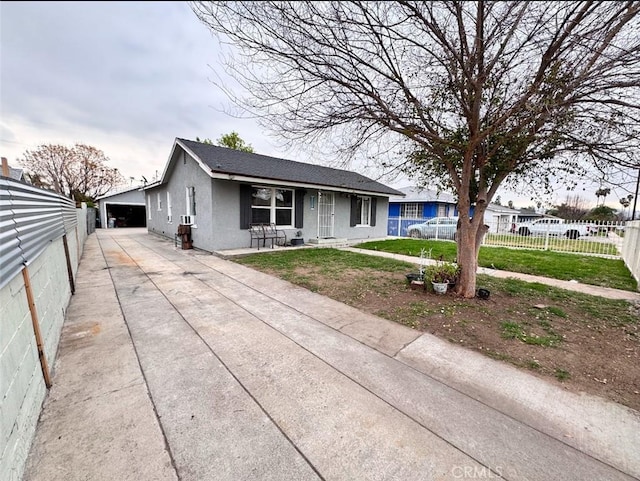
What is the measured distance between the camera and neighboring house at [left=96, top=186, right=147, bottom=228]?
2295cm

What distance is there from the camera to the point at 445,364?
287 cm

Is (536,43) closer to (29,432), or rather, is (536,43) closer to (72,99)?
(72,99)

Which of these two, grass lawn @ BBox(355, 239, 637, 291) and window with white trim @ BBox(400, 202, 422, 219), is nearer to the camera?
grass lawn @ BBox(355, 239, 637, 291)

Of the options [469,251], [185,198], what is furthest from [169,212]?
[469,251]

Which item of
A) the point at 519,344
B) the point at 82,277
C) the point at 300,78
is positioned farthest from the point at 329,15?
the point at 82,277

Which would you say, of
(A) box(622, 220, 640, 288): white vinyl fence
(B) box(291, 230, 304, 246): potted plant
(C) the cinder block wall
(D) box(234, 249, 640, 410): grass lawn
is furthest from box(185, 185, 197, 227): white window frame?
(A) box(622, 220, 640, 288): white vinyl fence

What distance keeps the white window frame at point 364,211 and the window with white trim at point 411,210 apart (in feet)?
29.5

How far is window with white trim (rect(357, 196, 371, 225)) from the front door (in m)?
2.10

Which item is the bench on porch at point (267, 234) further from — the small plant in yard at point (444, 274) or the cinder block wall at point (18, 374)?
the cinder block wall at point (18, 374)

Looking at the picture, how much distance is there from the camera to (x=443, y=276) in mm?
5098

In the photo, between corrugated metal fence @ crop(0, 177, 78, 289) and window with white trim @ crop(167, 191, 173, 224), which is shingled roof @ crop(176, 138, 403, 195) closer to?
window with white trim @ crop(167, 191, 173, 224)

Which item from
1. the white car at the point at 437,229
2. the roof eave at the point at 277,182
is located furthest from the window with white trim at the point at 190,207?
the white car at the point at 437,229

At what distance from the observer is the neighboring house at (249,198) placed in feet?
30.8

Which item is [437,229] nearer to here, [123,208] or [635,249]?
[635,249]
